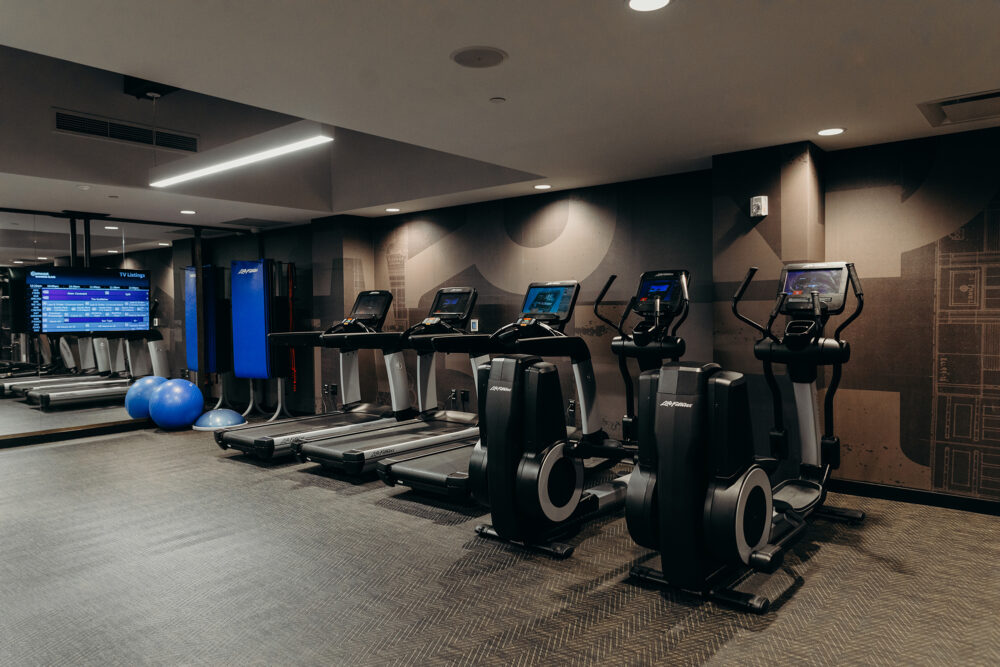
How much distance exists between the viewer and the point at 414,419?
6.46 meters

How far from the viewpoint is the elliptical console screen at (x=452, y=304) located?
235 inches

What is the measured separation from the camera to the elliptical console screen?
5.97 metres

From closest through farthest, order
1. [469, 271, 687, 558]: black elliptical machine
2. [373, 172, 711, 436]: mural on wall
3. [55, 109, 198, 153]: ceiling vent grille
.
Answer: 1. [469, 271, 687, 558]: black elliptical machine
2. [55, 109, 198, 153]: ceiling vent grille
3. [373, 172, 711, 436]: mural on wall

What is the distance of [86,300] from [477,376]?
17.0 feet

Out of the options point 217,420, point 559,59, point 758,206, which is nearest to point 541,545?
point 559,59

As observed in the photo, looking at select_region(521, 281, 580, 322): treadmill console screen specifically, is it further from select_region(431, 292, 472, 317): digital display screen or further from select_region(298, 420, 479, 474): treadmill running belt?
select_region(298, 420, 479, 474): treadmill running belt

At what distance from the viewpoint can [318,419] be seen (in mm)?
6613

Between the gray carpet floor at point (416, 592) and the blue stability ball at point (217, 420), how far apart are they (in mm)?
2457

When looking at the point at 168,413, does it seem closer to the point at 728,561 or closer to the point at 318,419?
the point at 318,419

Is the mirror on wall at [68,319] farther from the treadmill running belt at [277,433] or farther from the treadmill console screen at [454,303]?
the treadmill console screen at [454,303]

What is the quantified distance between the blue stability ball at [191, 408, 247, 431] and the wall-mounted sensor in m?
5.92

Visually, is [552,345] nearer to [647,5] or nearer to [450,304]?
[450,304]

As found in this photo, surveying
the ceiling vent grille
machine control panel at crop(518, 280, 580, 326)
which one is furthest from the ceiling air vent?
the ceiling vent grille

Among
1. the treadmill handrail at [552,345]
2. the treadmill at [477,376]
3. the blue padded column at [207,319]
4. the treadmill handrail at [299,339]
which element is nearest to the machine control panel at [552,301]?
the treadmill at [477,376]
